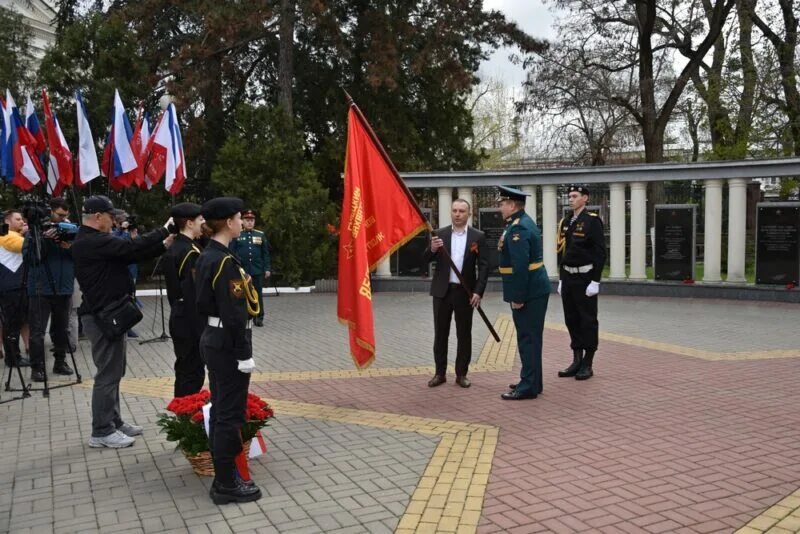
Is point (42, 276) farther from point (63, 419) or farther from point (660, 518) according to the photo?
point (660, 518)

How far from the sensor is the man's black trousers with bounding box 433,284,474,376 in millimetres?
7871

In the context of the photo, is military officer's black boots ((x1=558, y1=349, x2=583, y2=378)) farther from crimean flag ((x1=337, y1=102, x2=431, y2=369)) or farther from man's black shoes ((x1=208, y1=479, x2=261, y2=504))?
man's black shoes ((x1=208, y1=479, x2=261, y2=504))

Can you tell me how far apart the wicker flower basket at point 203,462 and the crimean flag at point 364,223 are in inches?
73.2

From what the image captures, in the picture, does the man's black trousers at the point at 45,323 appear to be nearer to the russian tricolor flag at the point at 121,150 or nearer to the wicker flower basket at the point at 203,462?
the russian tricolor flag at the point at 121,150

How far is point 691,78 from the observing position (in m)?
26.8

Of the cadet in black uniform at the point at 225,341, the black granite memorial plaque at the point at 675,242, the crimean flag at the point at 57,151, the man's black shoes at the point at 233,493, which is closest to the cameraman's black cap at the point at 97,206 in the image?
the cadet in black uniform at the point at 225,341

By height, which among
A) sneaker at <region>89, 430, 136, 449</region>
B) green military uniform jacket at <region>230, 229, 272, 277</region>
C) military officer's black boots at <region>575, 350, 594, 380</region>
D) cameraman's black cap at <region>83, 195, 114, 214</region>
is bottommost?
sneaker at <region>89, 430, 136, 449</region>

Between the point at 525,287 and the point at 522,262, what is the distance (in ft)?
0.83

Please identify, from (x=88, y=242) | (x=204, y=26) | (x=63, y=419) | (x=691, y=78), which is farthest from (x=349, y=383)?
(x=691, y=78)

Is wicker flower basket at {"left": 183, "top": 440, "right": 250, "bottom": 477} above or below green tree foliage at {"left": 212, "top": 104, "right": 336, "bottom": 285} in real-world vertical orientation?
below

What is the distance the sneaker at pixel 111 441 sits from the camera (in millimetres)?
5992

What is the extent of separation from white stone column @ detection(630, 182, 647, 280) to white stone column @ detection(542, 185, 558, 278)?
1.86 meters

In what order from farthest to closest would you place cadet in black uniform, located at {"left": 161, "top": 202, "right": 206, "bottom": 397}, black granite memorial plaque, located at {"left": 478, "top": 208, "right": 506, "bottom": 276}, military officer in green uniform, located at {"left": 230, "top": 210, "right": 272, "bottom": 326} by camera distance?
1. black granite memorial plaque, located at {"left": 478, "top": 208, "right": 506, "bottom": 276}
2. military officer in green uniform, located at {"left": 230, "top": 210, "right": 272, "bottom": 326}
3. cadet in black uniform, located at {"left": 161, "top": 202, "right": 206, "bottom": 397}

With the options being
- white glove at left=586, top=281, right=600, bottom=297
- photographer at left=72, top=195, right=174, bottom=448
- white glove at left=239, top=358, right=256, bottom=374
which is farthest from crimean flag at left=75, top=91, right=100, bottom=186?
white glove at left=239, top=358, right=256, bottom=374
